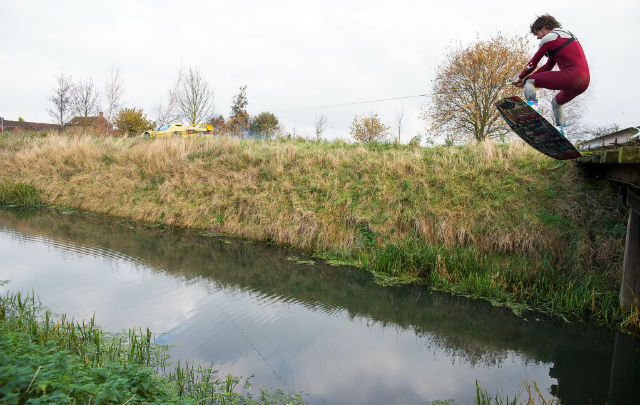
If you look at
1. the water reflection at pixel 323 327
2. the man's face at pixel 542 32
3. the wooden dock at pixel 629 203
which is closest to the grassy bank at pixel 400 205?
the wooden dock at pixel 629 203

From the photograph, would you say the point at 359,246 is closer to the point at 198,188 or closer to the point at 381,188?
the point at 381,188

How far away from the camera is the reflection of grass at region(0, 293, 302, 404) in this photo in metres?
2.38

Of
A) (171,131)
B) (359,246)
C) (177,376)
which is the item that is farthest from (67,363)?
(171,131)

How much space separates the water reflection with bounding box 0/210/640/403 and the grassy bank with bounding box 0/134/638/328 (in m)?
0.78

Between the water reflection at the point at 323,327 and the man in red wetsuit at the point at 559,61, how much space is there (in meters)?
3.46

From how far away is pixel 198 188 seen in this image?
1183 centimetres

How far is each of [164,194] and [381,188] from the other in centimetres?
702

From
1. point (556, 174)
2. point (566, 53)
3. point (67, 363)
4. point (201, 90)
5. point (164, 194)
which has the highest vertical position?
point (201, 90)

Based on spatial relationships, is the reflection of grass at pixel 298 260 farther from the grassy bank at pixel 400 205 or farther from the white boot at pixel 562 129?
the white boot at pixel 562 129

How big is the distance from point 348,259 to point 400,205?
1.84 meters

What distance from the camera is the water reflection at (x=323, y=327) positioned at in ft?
14.2

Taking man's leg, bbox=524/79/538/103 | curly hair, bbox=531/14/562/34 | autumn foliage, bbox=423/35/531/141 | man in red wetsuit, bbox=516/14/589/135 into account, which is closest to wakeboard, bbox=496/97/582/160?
man's leg, bbox=524/79/538/103

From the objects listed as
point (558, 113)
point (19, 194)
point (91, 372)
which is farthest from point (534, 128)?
point (19, 194)

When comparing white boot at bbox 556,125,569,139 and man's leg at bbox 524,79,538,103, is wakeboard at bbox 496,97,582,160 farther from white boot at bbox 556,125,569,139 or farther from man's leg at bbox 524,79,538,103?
man's leg at bbox 524,79,538,103
